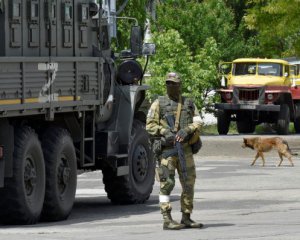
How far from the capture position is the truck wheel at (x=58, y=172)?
17203 millimetres

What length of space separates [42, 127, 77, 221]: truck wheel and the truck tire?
0.30 m

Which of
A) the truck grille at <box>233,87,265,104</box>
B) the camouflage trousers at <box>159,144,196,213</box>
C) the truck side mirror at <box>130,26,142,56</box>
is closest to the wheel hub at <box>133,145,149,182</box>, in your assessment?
the truck side mirror at <box>130,26,142,56</box>

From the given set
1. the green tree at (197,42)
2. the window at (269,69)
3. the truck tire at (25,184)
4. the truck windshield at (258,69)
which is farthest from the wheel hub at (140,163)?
the green tree at (197,42)

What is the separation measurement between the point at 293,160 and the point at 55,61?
48.1 ft

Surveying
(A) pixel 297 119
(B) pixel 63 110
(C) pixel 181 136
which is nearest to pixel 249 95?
(A) pixel 297 119

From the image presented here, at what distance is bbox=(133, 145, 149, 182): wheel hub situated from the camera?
1990 centimetres

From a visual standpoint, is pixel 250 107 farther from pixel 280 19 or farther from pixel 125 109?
pixel 125 109

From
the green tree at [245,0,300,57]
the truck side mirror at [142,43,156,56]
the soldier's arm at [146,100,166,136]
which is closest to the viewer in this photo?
the soldier's arm at [146,100,166,136]

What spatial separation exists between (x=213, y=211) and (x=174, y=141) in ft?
10.8

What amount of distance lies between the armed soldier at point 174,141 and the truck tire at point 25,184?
5.32 ft

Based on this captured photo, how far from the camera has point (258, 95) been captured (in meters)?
40.0

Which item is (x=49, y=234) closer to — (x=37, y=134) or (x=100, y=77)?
(x=37, y=134)

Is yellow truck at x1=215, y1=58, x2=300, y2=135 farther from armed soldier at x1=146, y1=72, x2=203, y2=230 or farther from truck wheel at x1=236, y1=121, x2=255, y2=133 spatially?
armed soldier at x1=146, y1=72, x2=203, y2=230

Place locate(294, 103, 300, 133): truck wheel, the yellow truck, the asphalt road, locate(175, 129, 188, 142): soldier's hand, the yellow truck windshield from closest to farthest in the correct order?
the asphalt road
locate(175, 129, 188, 142): soldier's hand
the yellow truck
the yellow truck windshield
locate(294, 103, 300, 133): truck wheel
